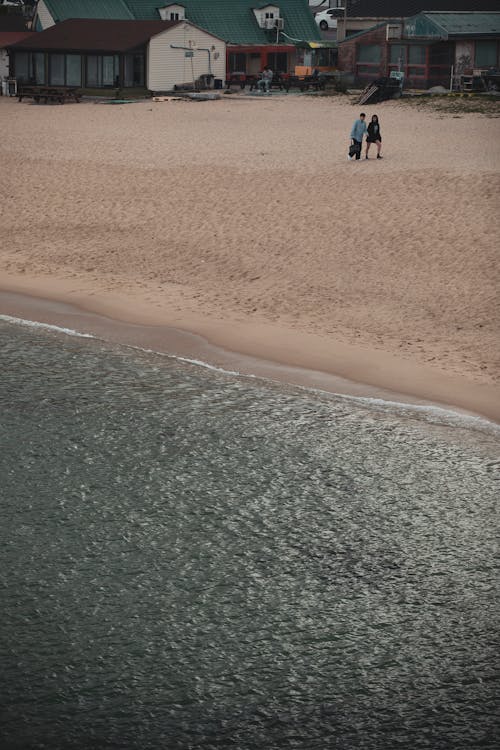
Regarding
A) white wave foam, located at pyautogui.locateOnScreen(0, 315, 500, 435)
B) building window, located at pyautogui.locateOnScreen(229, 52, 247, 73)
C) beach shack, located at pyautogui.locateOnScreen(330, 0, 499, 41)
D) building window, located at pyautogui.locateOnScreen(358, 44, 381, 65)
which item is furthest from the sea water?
building window, located at pyautogui.locateOnScreen(229, 52, 247, 73)

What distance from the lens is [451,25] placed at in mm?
55938

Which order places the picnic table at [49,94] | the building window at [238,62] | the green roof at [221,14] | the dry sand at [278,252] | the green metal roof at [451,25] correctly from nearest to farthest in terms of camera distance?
the dry sand at [278,252] → the picnic table at [49,94] → the green metal roof at [451,25] → the green roof at [221,14] → the building window at [238,62]

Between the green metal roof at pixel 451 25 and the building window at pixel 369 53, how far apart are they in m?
2.77

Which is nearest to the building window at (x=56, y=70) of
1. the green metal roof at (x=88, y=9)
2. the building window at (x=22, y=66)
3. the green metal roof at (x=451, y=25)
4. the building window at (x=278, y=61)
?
the building window at (x=22, y=66)

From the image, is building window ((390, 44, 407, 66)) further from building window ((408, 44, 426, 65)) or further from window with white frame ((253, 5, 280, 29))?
window with white frame ((253, 5, 280, 29))

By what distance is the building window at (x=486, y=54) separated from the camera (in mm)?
56125

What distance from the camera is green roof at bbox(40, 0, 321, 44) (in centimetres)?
6216

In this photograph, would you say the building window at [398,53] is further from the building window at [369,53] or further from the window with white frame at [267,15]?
the window with white frame at [267,15]

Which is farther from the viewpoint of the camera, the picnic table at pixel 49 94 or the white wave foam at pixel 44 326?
the picnic table at pixel 49 94

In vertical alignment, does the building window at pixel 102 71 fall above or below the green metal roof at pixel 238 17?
below

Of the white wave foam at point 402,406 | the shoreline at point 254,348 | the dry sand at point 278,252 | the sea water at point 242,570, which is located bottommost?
the sea water at point 242,570

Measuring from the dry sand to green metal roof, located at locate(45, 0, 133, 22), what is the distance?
92.7 feet

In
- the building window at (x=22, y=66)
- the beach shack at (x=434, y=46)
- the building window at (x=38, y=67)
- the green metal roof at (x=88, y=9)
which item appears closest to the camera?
the beach shack at (x=434, y=46)

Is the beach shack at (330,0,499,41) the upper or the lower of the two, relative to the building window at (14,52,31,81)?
upper
